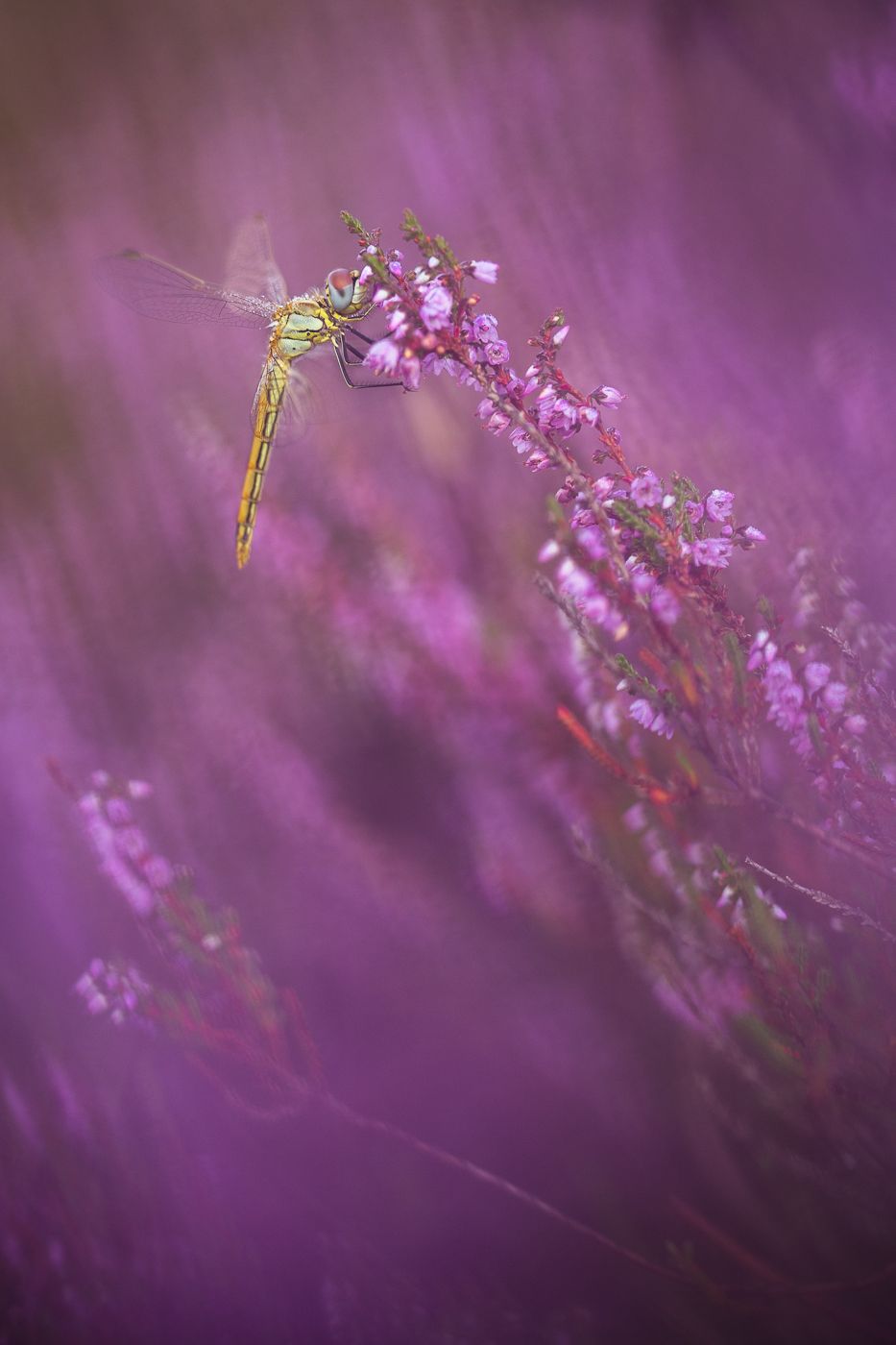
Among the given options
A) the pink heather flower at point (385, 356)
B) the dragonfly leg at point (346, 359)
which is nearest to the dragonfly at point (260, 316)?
the dragonfly leg at point (346, 359)

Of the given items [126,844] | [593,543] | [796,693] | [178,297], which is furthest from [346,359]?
[126,844]

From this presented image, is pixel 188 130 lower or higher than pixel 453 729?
higher

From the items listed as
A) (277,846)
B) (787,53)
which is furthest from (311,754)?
(787,53)

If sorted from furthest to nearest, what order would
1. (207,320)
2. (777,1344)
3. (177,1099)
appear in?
1. (177,1099)
2. (207,320)
3. (777,1344)

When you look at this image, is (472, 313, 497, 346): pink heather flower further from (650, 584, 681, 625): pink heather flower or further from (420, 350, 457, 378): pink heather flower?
(650, 584, 681, 625): pink heather flower

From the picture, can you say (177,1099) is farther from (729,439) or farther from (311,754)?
(729,439)

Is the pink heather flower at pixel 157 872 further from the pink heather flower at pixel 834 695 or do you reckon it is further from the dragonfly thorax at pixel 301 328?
the pink heather flower at pixel 834 695
